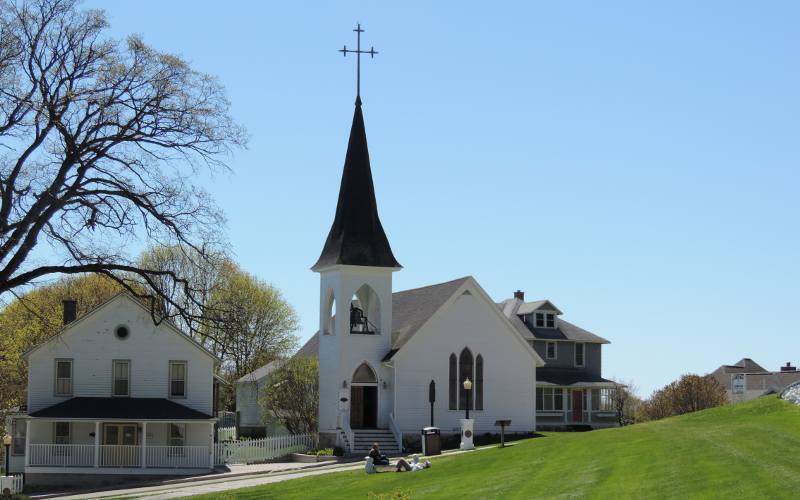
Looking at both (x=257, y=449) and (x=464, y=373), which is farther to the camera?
(x=464, y=373)

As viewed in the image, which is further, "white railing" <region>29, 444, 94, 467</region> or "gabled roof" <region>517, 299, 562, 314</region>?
"gabled roof" <region>517, 299, 562, 314</region>

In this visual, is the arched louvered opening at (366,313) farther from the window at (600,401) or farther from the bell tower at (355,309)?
the window at (600,401)

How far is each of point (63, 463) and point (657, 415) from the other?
40.9 metres

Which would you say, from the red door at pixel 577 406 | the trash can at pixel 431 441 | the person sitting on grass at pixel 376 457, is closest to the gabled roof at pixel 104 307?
the trash can at pixel 431 441

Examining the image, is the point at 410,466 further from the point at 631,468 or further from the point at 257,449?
the point at 257,449

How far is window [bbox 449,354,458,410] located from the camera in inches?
2028

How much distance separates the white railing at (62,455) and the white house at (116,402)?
4cm

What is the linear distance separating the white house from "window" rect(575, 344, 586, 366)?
26573 mm

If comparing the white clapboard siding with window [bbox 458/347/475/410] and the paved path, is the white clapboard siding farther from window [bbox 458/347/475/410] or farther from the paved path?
window [bbox 458/347/475/410]

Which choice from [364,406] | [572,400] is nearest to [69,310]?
[364,406]

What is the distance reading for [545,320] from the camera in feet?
222

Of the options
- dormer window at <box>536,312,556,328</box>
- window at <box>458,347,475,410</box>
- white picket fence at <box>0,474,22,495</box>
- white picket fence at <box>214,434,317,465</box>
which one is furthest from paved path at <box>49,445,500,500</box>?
dormer window at <box>536,312,556,328</box>

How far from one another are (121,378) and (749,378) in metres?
69.3

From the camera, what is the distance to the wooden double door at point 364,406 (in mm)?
50500
